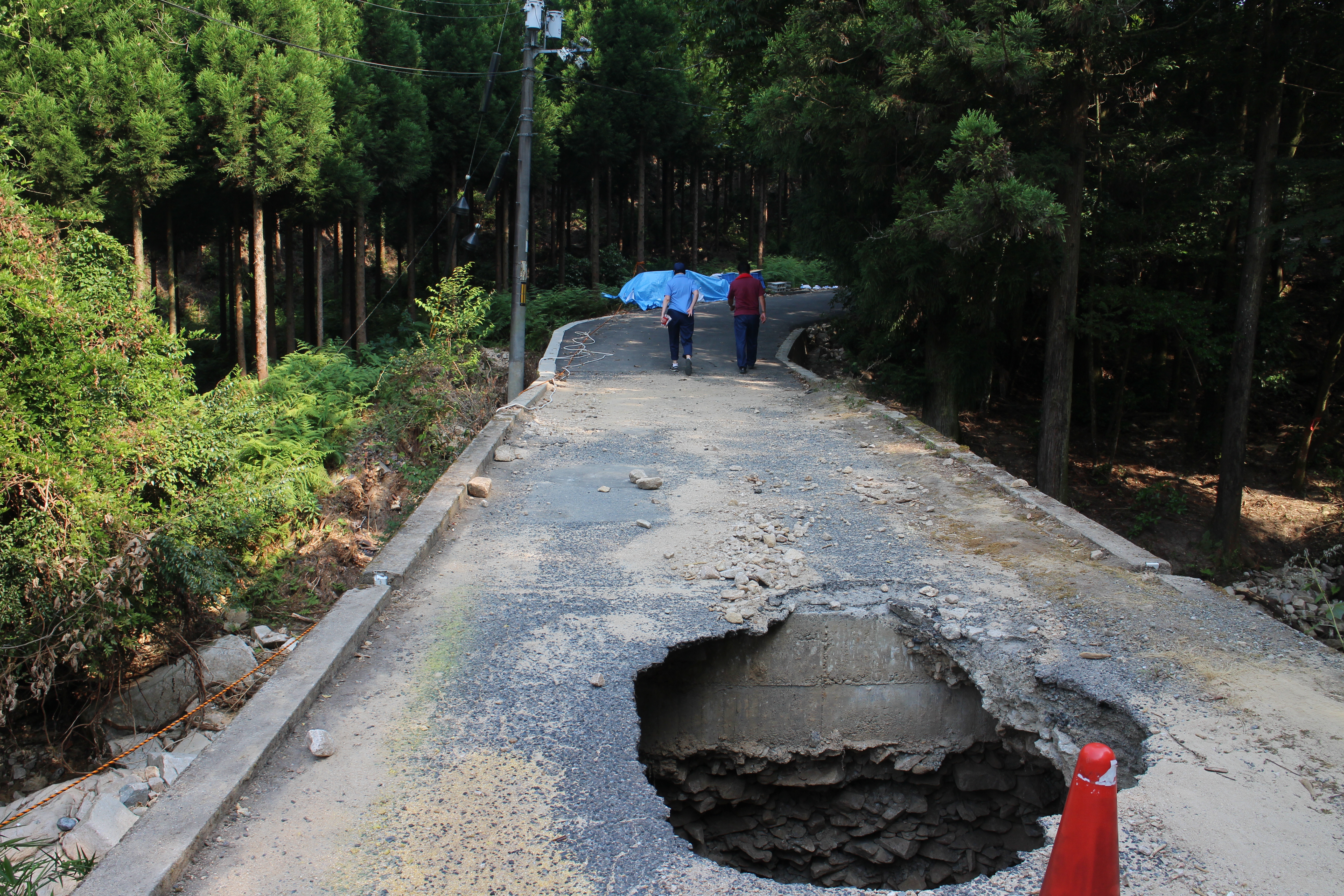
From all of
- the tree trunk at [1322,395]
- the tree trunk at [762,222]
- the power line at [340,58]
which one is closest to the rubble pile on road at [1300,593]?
the tree trunk at [1322,395]

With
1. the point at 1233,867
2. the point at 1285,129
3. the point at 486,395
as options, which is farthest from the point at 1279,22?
the point at 1233,867

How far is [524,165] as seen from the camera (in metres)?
12.9

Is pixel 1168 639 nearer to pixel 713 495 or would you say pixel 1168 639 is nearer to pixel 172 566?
pixel 713 495

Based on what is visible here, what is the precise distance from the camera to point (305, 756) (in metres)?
3.69

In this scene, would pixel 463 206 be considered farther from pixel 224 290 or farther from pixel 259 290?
pixel 224 290

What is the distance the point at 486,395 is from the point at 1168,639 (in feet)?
34.7

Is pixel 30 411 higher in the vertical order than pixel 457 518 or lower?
higher

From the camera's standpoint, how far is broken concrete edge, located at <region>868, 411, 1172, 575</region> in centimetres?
599

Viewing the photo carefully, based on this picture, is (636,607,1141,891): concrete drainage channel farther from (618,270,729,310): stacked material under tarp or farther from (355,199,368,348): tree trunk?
(355,199,368,348): tree trunk

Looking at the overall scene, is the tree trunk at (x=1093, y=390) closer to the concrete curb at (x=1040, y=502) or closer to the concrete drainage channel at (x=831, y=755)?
the concrete curb at (x=1040, y=502)

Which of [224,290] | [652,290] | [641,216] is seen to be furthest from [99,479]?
[641,216]

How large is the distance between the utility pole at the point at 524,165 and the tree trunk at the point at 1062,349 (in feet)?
24.3

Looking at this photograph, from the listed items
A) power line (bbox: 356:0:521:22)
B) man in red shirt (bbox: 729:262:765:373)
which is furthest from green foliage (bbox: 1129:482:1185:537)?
power line (bbox: 356:0:521:22)

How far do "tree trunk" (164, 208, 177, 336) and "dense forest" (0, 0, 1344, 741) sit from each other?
17 cm
